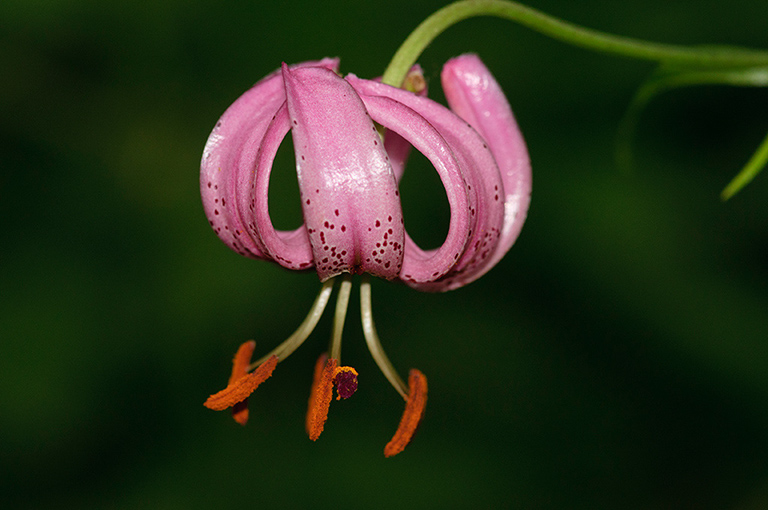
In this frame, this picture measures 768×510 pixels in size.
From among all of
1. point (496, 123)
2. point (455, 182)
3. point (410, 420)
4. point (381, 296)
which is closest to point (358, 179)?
point (455, 182)

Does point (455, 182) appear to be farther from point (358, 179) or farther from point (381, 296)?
point (381, 296)

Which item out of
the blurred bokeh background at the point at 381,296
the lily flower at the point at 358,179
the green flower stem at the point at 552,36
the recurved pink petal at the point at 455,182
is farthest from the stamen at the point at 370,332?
the blurred bokeh background at the point at 381,296

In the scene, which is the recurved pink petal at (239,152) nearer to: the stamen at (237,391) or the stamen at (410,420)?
the stamen at (237,391)

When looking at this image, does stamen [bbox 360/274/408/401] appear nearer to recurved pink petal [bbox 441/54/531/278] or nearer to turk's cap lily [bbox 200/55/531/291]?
turk's cap lily [bbox 200/55/531/291]

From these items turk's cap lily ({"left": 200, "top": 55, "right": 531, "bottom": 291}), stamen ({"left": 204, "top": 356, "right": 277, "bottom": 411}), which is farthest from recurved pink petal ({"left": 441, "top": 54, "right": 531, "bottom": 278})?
stamen ({"left": 204, "top": 356, "right": 277, "bottom": 411})

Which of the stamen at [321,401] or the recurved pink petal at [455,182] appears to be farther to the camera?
the stamen at [321,401]

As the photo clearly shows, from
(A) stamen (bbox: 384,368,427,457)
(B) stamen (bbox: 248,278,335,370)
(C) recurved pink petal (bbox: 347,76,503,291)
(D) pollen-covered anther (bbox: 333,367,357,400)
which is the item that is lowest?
(A) stamen (bbox: 384,368,427,457)

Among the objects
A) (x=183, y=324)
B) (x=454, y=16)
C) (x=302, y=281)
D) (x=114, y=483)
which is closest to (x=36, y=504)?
(x=114, y=483)
